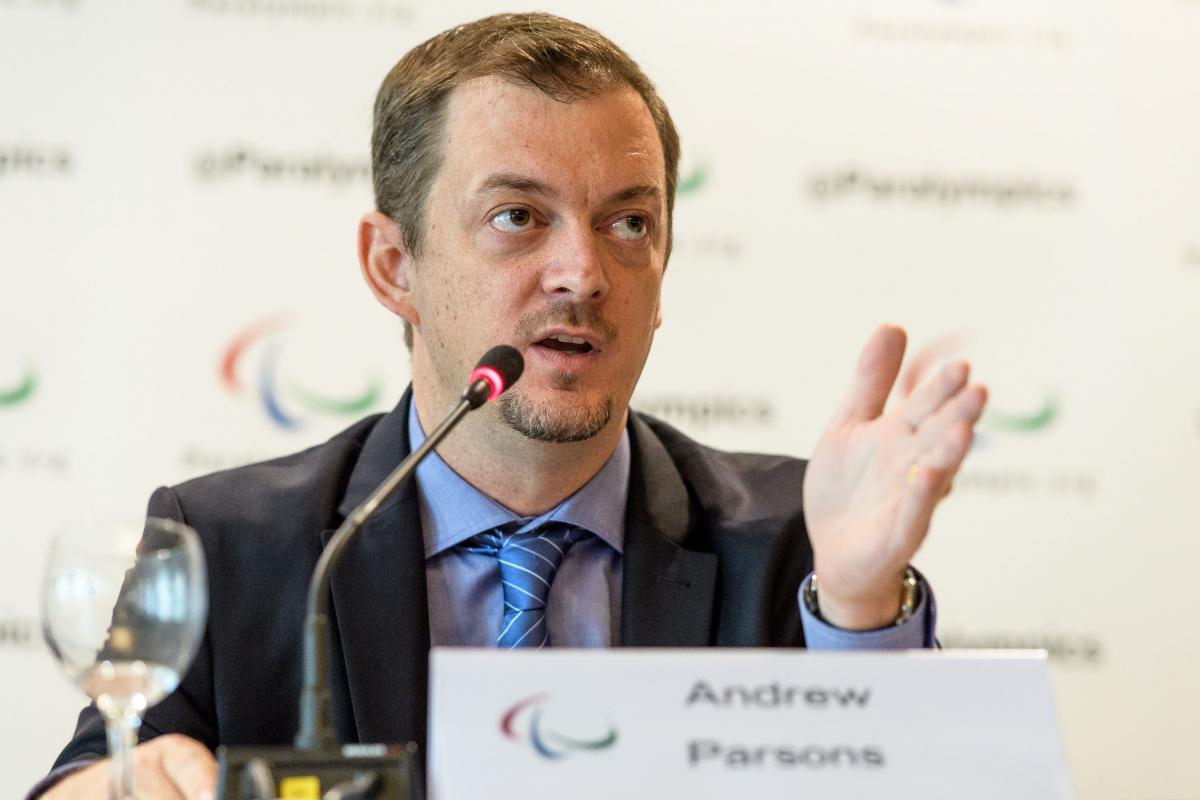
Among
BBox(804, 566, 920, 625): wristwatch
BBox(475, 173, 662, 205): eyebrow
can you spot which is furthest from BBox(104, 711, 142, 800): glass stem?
BBox(475, 173, 662, 205): eyebrow

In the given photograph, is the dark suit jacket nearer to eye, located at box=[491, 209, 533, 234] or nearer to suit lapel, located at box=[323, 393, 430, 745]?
suit lapel, located at box=[323, 393, 430, 745]

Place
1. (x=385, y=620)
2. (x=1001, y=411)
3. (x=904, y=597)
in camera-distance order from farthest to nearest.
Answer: (x=1001, y=411)
(x=385, y=620)
(x=904, y=597)

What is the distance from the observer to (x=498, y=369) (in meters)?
1.66

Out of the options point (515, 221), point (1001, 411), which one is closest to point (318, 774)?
point (515, 221)

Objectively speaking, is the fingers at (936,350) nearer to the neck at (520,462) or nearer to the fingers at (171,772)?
the neck at (520,462)

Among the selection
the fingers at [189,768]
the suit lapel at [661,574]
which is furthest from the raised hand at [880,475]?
the fingers at [189,768]

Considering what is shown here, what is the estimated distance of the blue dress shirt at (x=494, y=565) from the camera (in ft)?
7.12

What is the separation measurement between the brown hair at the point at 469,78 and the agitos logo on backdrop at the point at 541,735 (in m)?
1.19

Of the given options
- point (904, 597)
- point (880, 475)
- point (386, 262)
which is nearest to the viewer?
point (880, 475)

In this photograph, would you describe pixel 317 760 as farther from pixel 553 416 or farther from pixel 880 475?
pixel 553 416

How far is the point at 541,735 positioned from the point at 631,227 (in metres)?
1.12

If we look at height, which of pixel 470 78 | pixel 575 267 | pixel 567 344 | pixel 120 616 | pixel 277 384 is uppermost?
pixel 470 78

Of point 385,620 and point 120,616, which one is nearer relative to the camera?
point 120,616

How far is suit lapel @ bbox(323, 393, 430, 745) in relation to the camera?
2031 mm
